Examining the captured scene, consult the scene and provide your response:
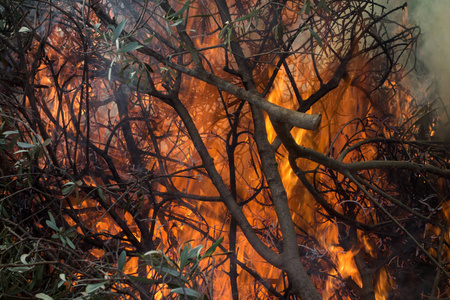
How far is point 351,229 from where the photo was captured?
106 cm

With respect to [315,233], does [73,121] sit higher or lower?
higher

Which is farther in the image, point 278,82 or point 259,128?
point 278,82

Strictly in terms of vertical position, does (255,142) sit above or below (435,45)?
below

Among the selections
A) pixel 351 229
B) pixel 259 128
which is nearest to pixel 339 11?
pixel 259 128

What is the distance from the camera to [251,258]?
3.35 ft

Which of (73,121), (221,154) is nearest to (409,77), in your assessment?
(221,154)

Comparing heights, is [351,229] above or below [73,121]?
below

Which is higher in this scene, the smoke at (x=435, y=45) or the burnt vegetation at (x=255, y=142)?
the smoke at (x=435, y=45)

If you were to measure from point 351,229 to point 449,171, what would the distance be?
0.94ft

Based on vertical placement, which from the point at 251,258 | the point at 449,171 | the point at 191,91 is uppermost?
the point at 191,91

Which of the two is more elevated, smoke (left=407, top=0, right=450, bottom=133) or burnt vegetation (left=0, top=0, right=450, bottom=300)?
smoke (left=407, top=0, right=450, bottom=133)

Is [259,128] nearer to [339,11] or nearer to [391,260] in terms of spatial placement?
[339,11]

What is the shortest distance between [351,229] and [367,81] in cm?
42

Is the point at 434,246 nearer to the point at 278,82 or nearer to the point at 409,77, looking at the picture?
the point at 409,77
